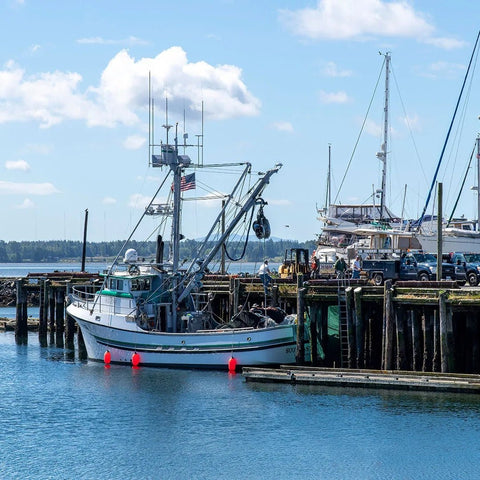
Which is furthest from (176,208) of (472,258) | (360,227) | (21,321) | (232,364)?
(360,227)

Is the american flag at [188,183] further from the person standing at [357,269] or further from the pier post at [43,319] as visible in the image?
the pier post at [43,319]

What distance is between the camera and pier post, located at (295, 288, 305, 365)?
38.1 meters

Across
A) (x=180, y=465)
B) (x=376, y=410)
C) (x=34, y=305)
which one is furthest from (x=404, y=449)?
(x=34, y=305)

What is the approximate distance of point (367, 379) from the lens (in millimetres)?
34438

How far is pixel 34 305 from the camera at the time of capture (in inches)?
3467

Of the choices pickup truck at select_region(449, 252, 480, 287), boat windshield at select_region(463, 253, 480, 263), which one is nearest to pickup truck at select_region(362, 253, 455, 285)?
pickup truck at select_region(449, 252, 480, 287)

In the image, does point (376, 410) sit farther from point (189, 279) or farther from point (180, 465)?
point (189, 279)

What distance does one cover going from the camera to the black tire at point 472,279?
49.3 meters

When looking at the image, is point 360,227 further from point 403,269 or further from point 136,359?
point 136,359

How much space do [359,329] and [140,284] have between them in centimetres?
1001

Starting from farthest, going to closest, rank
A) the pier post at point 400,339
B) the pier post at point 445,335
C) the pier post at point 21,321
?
the pier post at point 21,321 < the pier post at point 400,339 < the pier post at point 445,335

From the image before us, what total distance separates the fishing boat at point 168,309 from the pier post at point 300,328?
38.7 inches

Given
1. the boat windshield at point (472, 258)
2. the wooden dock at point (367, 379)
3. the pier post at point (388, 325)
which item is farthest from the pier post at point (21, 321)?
the pier post at point (388, 325)

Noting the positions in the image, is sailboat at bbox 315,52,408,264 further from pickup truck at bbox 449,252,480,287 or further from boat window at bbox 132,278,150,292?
boat window at bbox 132,278,150,292
